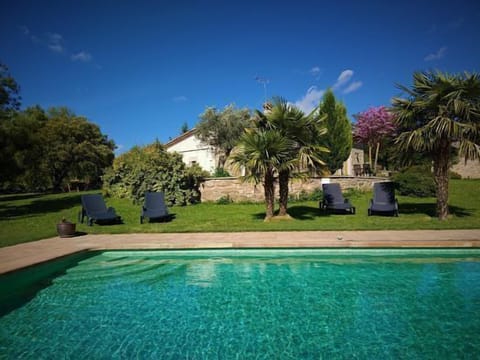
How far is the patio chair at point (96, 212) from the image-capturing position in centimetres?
1055

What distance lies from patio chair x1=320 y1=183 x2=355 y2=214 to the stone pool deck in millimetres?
3895

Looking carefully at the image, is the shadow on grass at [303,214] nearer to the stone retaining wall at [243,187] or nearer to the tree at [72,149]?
the stone retaining wall at [243,187]

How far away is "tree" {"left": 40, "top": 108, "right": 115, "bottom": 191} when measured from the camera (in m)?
28.3

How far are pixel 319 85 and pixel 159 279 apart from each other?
846 inches

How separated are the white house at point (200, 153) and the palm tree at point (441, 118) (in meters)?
19.0

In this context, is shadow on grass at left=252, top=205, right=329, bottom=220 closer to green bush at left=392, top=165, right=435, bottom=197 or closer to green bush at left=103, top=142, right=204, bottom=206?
green bush at left=103, top=142, right=204, bottom=206

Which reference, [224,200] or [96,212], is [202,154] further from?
[96,212]

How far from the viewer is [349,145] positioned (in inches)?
938

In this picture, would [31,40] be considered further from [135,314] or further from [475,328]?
[475,328]

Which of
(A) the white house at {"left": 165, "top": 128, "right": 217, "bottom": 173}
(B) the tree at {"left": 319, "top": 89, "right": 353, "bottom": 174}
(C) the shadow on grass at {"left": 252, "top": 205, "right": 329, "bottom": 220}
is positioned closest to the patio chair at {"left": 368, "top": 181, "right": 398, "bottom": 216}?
(C) the shadow on grass at {"left": 252, "top": 205, "right": 329, "bottom": 220}

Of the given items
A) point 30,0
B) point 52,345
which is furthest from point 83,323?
point 30,0

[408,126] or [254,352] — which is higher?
[408,126]

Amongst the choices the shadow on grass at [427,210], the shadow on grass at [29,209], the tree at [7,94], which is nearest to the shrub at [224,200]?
the shadow on grass at [29,209]

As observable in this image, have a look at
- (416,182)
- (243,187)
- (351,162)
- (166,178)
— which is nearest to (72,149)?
(166,178)
